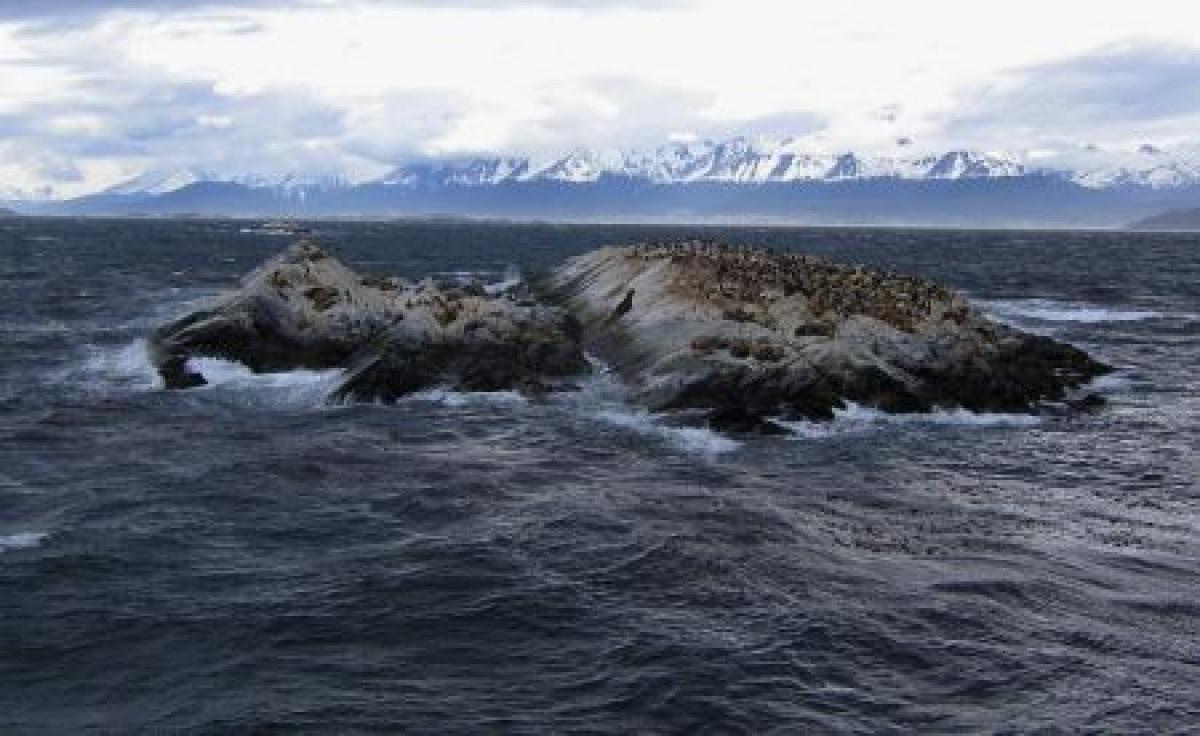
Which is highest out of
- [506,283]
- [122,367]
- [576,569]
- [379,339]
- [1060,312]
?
[506,283]

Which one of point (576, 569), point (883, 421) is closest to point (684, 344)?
point (883, 421)

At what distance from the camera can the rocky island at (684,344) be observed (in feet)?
126

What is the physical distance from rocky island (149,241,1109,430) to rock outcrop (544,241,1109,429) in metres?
0.07

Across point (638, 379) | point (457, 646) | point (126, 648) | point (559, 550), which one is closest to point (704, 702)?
point (457, 646)

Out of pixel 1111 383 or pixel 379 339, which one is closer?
pixel 379 339

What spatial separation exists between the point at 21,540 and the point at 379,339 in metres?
20.1

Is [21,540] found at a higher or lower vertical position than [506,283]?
lower

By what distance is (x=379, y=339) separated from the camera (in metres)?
43.2

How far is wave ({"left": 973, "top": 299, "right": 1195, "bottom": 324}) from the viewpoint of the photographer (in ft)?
232

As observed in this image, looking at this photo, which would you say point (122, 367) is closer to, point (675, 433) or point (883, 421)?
point (675, 433)

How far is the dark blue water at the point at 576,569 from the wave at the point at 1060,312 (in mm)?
31365

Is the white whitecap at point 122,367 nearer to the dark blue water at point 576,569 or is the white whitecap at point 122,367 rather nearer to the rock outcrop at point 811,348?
the dark blue water at point 576,569

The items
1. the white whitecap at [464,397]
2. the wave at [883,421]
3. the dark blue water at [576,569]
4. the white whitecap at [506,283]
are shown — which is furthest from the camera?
the white whitecap at [506,283]

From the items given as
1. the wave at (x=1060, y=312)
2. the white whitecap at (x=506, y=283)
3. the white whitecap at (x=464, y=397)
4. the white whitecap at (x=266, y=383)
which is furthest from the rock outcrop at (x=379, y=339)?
the wave at (x=1060, y=312)
